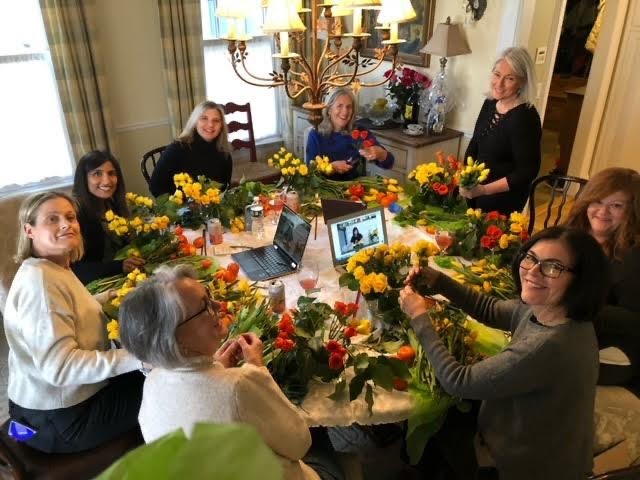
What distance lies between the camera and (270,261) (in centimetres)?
219

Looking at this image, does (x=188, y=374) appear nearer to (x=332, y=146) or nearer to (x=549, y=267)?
(x=549, y=267)

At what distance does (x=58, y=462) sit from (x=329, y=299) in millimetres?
1046

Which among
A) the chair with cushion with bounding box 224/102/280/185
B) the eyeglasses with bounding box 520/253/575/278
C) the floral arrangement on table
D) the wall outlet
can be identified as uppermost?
the wall outlet

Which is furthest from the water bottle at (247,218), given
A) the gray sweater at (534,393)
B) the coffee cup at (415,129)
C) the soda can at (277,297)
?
the coffee cup at (415,129)

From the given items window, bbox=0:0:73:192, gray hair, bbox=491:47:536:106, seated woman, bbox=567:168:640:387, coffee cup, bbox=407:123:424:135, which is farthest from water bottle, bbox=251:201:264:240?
window, bbox=0:0:73:192

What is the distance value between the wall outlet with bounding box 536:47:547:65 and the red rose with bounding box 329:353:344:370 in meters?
3.23

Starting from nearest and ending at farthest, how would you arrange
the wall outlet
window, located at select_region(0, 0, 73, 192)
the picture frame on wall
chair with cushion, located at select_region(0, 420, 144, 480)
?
chair with cushion, located at select_region(0, 420, 144, 480)
window, located at select_region(0, 0, 73, 192)
the wall outlet
the picture frame on wall

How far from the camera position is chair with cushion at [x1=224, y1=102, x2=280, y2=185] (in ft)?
13.3

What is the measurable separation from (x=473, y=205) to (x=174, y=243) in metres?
1.76

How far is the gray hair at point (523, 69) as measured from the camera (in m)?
2.62

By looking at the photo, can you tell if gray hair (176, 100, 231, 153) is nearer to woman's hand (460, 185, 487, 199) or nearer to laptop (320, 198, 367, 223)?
laptop (320, 198, 367, 223)

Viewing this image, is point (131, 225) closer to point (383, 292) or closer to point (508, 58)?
point (383, 292)

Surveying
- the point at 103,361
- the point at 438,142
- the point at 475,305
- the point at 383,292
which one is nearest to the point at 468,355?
the point at 475,305

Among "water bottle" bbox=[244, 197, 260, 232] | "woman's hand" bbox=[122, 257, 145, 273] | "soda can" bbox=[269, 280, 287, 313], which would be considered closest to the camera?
"soda can" bbox=[269, 280, 287, 313]
